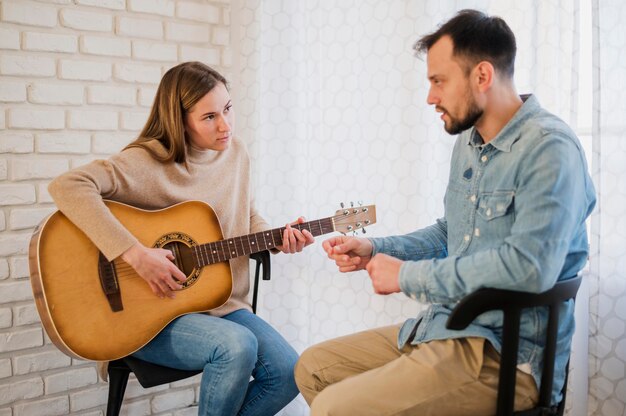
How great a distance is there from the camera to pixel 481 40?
4.62 feet

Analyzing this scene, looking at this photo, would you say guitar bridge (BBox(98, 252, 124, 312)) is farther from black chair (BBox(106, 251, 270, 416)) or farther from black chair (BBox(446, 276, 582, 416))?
black chair (BBox(446, 276, 582, 416))

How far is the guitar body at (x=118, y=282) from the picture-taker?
5.81 feet

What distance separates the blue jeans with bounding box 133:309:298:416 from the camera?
71.0 inches

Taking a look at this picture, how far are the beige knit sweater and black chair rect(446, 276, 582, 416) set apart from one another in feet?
3.42

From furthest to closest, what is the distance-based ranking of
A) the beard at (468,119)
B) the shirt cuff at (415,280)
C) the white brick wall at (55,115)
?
the white brick wall at (55,115) → the beard at (468,119) → the shirt cuff at (415,280)

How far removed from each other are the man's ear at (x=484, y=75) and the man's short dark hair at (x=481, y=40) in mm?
19

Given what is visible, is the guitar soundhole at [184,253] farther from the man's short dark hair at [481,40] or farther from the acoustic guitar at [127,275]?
the man's short dark hair at [481,40]

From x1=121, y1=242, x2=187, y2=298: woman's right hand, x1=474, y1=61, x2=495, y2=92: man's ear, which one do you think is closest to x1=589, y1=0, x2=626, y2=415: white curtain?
x1=474, y1=61, x2=495, y2=92: man's ear

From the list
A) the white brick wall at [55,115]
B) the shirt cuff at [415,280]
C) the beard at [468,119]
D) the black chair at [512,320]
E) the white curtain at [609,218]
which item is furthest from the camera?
the white brick wall at [55,115]

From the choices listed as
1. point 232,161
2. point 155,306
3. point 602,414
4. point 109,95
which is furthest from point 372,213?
point 109,95

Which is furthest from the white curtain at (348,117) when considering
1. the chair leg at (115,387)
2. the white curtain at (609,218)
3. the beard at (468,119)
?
the chair leg at (115,387)

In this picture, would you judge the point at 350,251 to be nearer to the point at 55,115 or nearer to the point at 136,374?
the point at 136,374

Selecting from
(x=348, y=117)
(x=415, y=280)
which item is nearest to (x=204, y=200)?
(x=348, y=117)

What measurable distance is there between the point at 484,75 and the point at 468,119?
0.10 meters
